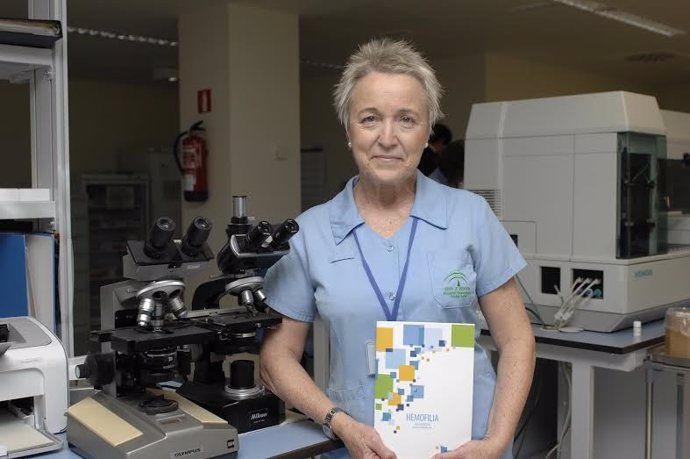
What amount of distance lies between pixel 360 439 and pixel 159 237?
53cm

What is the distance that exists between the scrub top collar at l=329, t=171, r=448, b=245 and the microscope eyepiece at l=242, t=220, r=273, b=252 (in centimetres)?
16

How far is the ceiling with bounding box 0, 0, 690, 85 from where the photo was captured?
4.68 meters

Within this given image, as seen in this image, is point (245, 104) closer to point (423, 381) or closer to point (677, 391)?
point (677, 391)

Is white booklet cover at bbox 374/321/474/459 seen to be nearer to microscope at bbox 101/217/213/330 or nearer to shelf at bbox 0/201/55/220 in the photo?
microscope at bbox 101/217/213/330

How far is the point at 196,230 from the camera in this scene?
4.58ft

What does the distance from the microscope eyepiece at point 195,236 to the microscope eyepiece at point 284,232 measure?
13cm

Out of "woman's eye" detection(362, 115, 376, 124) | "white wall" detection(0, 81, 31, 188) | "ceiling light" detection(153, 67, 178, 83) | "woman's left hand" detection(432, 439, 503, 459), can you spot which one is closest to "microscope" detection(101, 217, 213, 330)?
"woman's eye" detection(362, 115, 376, 124)

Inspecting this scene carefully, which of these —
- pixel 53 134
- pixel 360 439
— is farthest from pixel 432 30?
pixel 360 439

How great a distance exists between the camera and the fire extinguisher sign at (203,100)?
15.6 feet

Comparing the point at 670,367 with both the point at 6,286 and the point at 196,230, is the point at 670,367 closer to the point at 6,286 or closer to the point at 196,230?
the point at 196,230

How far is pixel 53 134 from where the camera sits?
181cm

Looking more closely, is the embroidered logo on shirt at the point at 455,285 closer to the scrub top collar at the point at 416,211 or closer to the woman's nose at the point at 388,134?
the scrub top collar at the point at 416,211

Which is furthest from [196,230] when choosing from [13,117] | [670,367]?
[13,117]

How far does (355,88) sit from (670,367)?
57.0 inches
